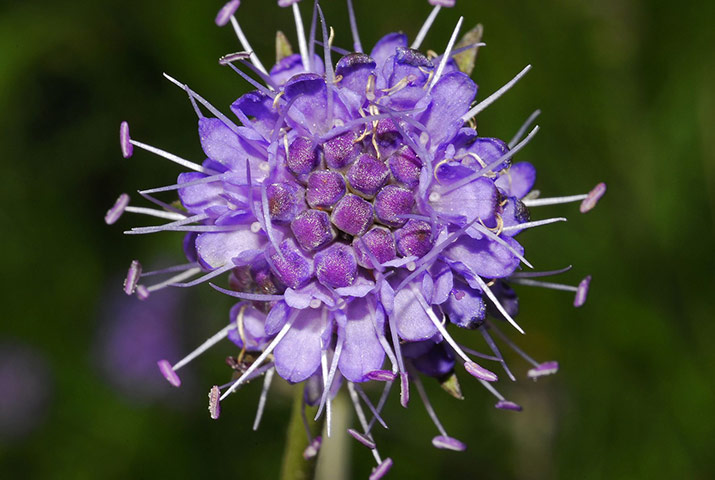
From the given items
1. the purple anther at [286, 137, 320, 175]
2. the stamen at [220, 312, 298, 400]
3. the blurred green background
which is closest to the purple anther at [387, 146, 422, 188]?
the purple anther at [286, 137, 320, 175]

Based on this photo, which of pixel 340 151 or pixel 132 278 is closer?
pixel 340 151

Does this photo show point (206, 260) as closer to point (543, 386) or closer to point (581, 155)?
point (543, 386)

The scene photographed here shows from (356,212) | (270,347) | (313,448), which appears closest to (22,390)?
(313,448)

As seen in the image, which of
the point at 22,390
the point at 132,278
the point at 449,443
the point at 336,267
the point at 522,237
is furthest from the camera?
the point at 22,390

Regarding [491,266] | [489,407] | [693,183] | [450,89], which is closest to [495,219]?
[491,266]

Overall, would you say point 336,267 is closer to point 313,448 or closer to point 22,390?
point 313,448

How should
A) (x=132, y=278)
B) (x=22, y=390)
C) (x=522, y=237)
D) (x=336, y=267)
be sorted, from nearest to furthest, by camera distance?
(x=336, y=267) < (x=132, y=278) < (x=522, y=237) < (x=22, y=390)

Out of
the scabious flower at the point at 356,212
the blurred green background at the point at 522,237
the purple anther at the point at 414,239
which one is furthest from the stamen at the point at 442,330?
the blurred green background at the point at 522,237

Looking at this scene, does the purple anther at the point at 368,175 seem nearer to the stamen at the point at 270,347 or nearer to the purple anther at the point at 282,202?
the purple anther at the point at 282,202
